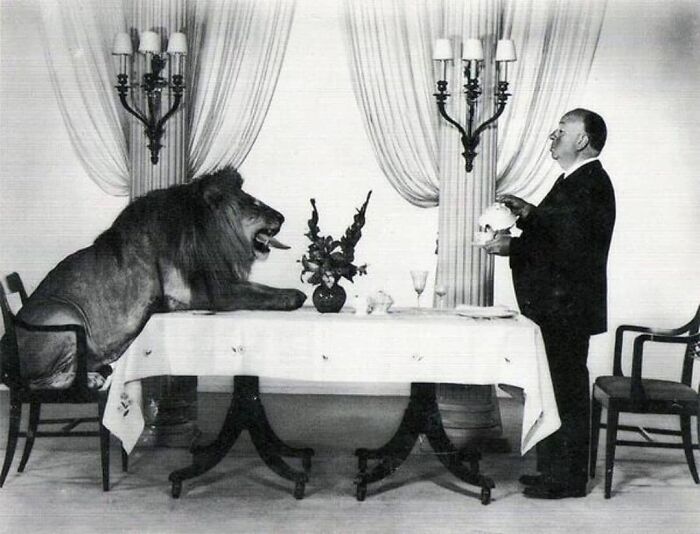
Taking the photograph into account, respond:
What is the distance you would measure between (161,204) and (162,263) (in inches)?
10.4

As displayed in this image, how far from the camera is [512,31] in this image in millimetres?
4406

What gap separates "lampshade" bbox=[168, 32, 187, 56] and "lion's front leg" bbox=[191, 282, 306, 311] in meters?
1.31

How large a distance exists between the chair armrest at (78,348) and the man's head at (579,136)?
82.0 inches

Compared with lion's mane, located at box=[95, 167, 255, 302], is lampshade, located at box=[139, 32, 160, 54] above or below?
above

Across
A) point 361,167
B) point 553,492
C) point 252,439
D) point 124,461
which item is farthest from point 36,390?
point 361,167

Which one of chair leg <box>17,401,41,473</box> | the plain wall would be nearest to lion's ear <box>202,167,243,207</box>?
chair leg <box>17,401,41,473</box>

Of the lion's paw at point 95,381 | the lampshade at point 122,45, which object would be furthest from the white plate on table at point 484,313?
the lampshade at point 122,45

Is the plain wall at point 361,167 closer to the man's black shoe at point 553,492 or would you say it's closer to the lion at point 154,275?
the lion at point 154,275

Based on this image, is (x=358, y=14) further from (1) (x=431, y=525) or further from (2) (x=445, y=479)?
(1) (x=431, y=525)

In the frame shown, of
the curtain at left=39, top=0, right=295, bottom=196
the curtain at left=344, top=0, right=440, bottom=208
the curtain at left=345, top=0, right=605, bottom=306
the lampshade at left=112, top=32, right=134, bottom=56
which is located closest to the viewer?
the lampshade at left=112, top=32, right=134, bottom=56

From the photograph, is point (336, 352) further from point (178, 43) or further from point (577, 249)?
point (178, 43)

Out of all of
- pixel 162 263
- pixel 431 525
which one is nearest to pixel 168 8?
pixel 162 263

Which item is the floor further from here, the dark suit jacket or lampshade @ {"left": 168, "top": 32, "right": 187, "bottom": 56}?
lampshade @ {"left": 168, "top": 32, "right": 187, "bottom": 56}

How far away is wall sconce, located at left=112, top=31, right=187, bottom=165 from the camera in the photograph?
394 centimetres
